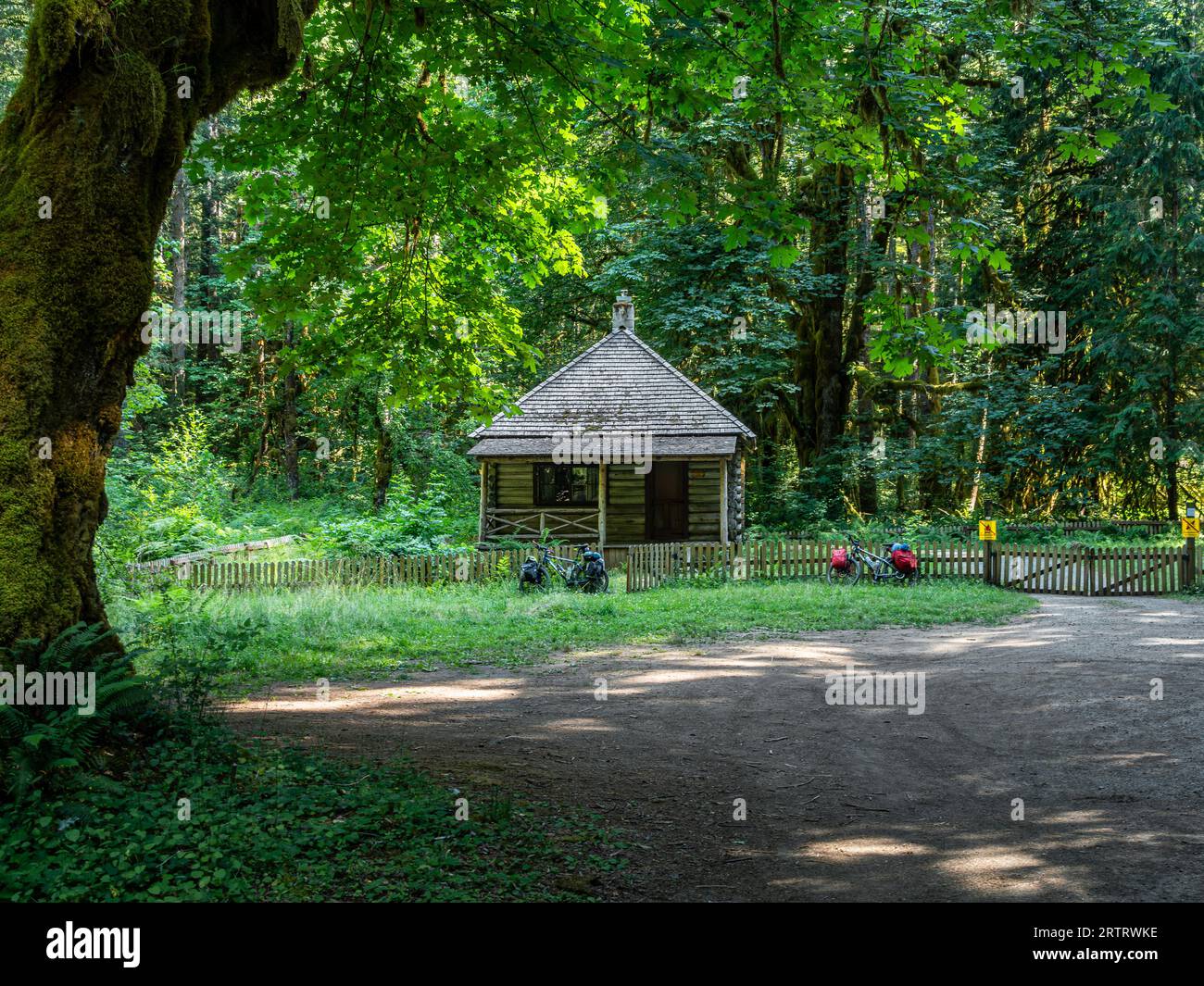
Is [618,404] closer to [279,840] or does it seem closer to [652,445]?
[652,445]

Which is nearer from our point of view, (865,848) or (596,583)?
(865,848)

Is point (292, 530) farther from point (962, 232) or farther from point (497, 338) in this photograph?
point (962, 232)

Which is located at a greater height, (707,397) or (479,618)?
(707,397)

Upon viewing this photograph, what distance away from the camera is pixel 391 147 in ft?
31.7

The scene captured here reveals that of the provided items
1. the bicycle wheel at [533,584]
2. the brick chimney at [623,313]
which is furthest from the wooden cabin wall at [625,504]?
the bicycle wheel at [533,584]

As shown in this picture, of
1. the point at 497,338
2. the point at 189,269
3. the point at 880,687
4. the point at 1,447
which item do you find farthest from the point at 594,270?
the point at 1,447

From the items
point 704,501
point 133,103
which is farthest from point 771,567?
point 133,103

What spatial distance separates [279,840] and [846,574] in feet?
58.2

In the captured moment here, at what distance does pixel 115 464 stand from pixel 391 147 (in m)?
20.6

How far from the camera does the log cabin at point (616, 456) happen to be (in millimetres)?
24234

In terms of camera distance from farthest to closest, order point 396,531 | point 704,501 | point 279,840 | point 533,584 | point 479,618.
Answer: point 704,501 < point 396,531 < point 533,584 < point 479,618 < point 279,840

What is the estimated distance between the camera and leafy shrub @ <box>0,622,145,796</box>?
5070 millimetres

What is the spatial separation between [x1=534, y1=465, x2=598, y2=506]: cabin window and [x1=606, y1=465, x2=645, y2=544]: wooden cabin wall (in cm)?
60

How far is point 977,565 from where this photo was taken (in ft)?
70.8
